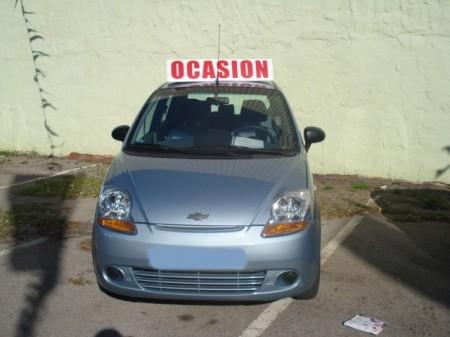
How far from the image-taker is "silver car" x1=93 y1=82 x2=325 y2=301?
320 centimetres

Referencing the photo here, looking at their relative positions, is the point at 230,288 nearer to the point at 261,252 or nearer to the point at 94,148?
the point at 261,252

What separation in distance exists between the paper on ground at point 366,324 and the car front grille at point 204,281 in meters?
0.72

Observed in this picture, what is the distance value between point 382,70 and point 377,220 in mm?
2577

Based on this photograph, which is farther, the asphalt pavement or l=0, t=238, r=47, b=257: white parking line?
l=0, t=238, r=47, b=257: white parking line

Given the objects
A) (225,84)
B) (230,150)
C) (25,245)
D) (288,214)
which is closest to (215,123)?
(230,150)

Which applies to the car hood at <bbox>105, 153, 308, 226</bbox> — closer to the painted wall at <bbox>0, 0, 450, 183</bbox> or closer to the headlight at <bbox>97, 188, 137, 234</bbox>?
the headlight at <bbox>97, 188, 137, 234</bbox>

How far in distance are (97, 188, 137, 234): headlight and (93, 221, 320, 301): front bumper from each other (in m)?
0.06

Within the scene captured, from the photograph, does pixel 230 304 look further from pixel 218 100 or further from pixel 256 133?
pixel 218 100

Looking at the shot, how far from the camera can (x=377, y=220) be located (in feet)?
18.9

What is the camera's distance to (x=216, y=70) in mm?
5441

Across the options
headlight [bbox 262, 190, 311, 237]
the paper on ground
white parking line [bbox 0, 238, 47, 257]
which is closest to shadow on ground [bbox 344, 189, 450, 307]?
the paper on ground

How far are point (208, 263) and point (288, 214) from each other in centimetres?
62

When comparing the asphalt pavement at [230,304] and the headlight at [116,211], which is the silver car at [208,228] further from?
the asphalt pavement at [230,304]

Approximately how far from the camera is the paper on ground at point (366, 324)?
11.0 feet
